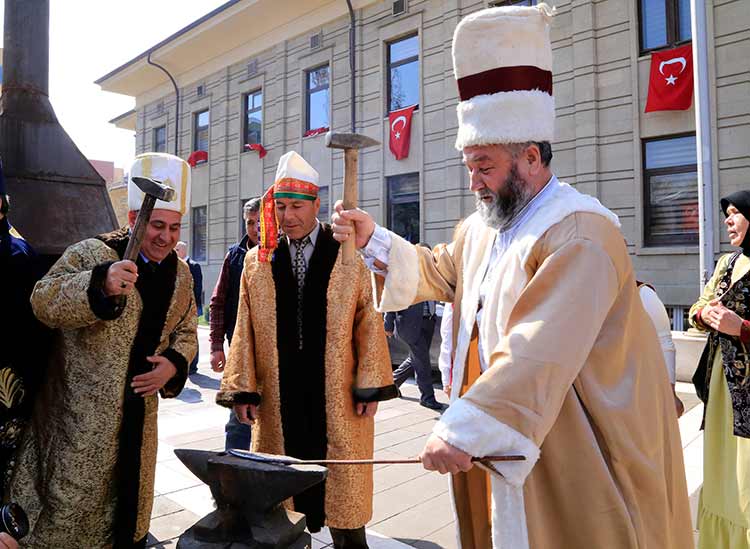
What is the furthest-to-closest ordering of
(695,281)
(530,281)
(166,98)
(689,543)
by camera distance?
(166,98) → (695,281) → (689,543) → (530,281)

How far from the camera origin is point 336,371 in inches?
109

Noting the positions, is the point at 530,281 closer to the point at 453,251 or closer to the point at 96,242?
the point at 453,251

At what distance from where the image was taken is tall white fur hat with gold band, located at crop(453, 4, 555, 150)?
1.84m

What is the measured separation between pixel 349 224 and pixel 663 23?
10511 millimetres

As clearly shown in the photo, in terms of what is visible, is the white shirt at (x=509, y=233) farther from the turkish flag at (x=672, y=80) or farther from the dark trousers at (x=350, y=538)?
the turkish flag at (x=672, y=80)

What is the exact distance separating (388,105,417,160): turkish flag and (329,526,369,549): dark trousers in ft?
38.5

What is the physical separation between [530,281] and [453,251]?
74 centimetres

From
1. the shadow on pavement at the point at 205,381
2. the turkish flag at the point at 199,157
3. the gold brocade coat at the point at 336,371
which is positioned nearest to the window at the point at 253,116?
the turkish flag at the point at 199,157

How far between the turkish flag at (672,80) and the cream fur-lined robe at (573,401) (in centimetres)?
945

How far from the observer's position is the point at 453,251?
2354mm

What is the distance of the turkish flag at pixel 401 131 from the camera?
13609 mm

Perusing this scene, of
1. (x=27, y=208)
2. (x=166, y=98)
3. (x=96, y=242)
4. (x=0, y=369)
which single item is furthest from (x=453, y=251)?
(x=166, y=98)

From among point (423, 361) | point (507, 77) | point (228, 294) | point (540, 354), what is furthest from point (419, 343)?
point (540, 354)

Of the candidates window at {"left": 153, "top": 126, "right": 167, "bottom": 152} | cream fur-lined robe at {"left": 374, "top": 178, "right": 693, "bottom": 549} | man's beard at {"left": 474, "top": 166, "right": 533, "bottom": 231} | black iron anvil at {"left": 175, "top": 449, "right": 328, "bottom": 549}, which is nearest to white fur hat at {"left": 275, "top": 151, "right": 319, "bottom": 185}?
man's beard at {"left": 474, "top": 166, "right": 533, "bottom": 231}
